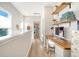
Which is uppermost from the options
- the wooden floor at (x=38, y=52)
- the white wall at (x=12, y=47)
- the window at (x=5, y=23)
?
the window at (x=5, y=23)

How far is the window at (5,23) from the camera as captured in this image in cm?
669

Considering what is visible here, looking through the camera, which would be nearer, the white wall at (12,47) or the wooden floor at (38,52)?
the white wall at (12,47)

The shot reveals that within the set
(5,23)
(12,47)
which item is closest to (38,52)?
(5,23)

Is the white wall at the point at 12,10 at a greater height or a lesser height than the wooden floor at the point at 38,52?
greater

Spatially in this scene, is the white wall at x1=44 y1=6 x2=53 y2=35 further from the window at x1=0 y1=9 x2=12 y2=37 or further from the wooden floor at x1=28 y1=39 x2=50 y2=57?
the window at x1=0 y1=9 x2=12 y2=37

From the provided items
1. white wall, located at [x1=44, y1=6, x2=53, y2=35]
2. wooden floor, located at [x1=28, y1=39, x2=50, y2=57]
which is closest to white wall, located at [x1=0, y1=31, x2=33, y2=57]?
wooden floor, located at [x1=28, y1=39, x2=50, y2=57]

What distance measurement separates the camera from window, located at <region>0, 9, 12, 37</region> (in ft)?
21.9

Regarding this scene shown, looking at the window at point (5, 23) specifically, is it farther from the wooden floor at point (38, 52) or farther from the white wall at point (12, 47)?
the white wall at point (12, 47)

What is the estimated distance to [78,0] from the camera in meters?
2.94

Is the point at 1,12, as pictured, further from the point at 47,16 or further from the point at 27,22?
the point at 27,22

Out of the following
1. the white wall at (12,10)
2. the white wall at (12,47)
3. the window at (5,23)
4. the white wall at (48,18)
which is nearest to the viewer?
the white wall at (12,47)

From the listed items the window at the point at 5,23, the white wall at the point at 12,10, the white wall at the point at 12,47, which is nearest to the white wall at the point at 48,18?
the white wall at the point at 12,10

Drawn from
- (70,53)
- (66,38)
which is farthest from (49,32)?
(70,53)

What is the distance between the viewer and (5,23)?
727 cm
